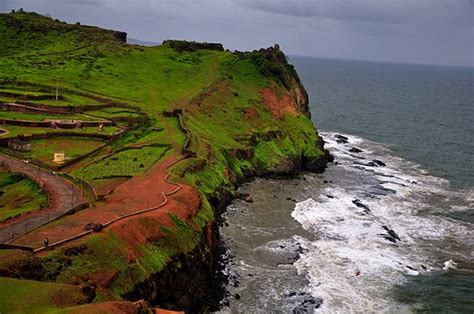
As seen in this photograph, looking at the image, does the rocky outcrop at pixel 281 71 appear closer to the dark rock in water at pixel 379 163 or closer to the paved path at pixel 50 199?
the dark rock in water at pixel 379 163

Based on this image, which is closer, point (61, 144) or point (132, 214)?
point (132, 214)

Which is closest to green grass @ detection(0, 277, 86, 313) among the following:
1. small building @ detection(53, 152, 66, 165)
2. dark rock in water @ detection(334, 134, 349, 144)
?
small building @ detection(53, 152, 66, 165)

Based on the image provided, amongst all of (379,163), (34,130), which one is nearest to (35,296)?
(34,130)

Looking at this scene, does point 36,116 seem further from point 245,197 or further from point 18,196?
point 245,197

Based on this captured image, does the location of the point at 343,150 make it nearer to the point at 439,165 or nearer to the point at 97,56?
the point at 439,165

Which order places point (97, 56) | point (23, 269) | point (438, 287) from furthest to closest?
point (97, 56) → point (438, 287) → point (23, 269)

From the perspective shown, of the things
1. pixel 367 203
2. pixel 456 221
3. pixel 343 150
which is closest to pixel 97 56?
pixel 343 150

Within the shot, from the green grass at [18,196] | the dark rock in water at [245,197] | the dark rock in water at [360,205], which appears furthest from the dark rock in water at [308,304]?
the dark rock in water at [360,205]
